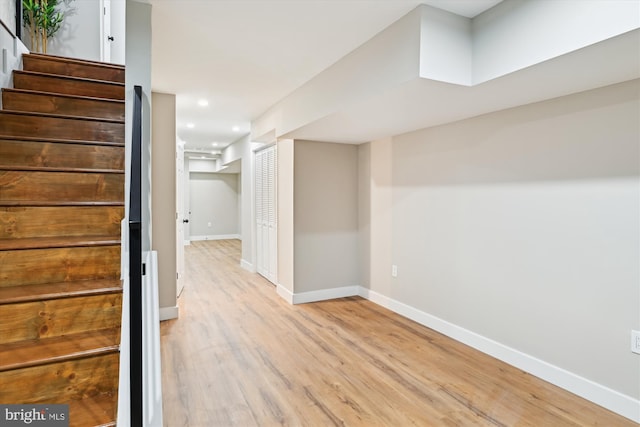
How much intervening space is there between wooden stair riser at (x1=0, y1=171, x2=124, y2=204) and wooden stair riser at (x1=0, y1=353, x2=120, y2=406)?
112 centimetres

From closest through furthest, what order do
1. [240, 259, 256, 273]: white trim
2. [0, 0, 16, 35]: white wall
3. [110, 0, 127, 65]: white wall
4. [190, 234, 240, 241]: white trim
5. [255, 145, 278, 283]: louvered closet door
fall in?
[0, 0, 16, 35]: white wall < [110, 0, 127, 65]: white wall < [255, 145, 278, 283]: louvered closet door < [240, 259, 256, 273]: white trim < [190, 234, 240, 241]: white trim

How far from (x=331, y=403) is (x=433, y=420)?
0.62 meters

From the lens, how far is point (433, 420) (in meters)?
2.02

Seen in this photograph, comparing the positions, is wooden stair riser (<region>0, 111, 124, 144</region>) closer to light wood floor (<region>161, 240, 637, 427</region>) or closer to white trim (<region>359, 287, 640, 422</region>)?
light wood floor (<region>161, 240, 637, 427</region>)

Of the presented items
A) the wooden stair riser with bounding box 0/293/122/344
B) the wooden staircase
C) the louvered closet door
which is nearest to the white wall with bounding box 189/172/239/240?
the louvered closet door

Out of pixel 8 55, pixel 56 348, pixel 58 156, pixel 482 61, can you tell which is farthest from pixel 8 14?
pixel 482 61

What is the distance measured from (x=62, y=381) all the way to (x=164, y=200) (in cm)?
249

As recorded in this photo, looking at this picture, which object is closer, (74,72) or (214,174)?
(74,72)

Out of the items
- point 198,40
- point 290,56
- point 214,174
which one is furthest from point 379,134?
point 214,174

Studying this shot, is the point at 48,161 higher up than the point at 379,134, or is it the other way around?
the point at 379,134

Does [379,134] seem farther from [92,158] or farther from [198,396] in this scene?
[198,396]

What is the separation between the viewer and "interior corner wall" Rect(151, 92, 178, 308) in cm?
369

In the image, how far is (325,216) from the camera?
440cm

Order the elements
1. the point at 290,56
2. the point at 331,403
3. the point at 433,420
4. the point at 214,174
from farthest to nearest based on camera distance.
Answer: the point at 214,174
the point at 290,56
the point at 331,403
the point at 433,420
